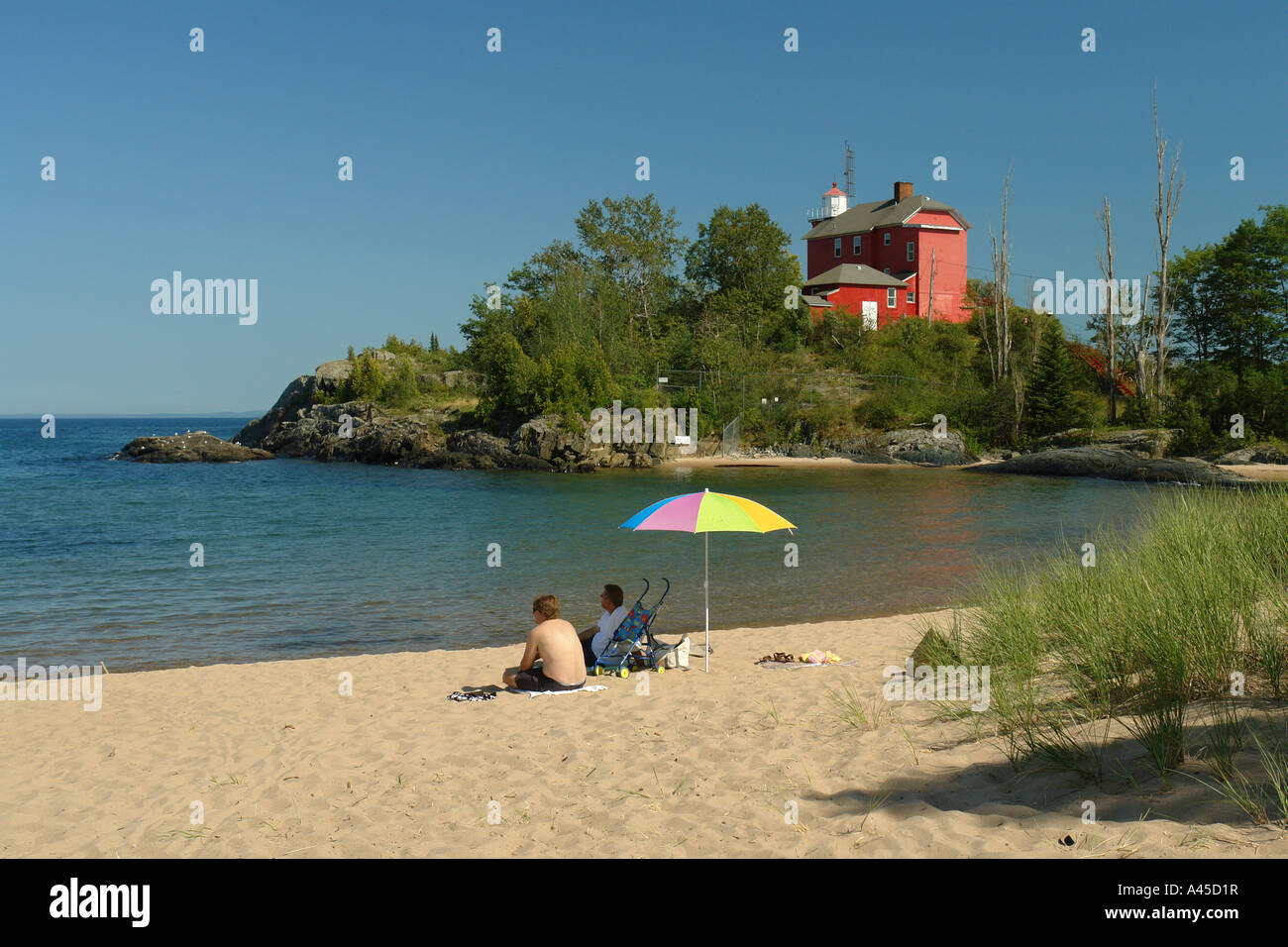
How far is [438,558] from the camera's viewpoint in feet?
69.1

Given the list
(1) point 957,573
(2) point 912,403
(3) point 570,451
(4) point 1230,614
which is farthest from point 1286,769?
(2) point 912,403

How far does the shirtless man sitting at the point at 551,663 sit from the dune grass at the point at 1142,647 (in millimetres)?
3741

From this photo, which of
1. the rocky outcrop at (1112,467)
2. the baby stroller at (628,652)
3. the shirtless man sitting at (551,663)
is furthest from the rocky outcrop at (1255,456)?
the shirtless man sitting at (551,663)

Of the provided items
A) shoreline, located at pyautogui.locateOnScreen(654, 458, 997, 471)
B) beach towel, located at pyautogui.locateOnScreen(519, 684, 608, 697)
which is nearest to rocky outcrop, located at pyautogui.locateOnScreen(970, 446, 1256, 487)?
shoreline, located at pyautogui.locateOnScreen(654, 458, 997, 471)

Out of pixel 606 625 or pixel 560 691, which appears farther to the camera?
pixel 606 625

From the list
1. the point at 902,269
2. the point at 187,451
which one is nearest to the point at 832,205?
the point at 902,269

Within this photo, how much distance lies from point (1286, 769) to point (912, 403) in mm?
54362

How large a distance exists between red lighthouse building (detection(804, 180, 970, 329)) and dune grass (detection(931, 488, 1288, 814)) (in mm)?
59797

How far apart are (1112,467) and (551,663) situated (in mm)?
41038

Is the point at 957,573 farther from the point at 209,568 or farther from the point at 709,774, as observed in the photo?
the point at 209,568

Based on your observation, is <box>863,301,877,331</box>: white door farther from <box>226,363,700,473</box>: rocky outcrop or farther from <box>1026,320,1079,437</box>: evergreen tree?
<box>226,363,700,473</box>: rocky outcrop

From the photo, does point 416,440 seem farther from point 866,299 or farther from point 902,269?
point 902,269

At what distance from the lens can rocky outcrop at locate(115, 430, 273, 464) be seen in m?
65.2

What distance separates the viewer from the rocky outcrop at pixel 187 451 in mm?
65188
